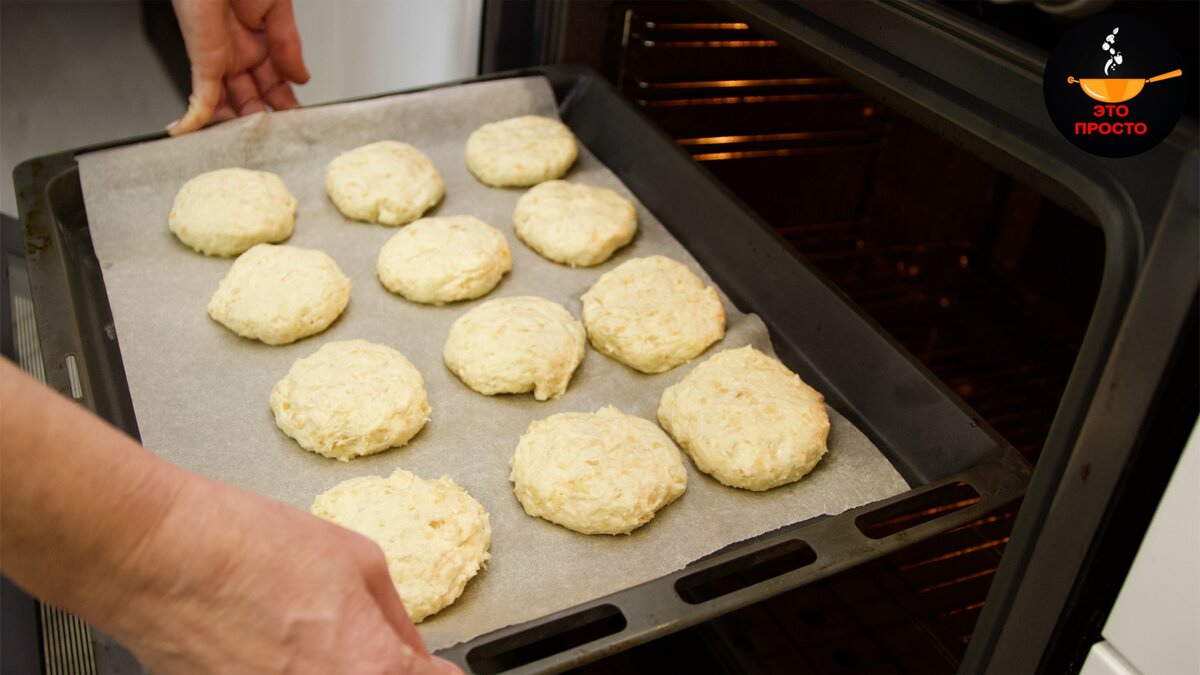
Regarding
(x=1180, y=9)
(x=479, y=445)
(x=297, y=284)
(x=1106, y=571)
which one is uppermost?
(x=1180, y=9)

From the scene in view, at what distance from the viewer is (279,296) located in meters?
1.59

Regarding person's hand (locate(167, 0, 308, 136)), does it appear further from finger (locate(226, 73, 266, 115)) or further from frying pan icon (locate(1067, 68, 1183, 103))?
frying pan icon (locate(1067, 68, 1183, 103))

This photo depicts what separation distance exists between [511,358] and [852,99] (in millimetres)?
1130

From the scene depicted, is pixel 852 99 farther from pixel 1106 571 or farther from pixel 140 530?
pixel 140 530

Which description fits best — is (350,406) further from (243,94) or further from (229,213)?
(243,94)

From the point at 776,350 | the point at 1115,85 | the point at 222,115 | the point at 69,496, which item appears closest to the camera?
the point at 69,496

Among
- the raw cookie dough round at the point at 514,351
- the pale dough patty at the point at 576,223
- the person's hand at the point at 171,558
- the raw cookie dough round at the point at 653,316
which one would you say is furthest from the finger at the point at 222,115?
the person's hand at the point at 171,558

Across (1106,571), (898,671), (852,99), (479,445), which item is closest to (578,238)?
(479,445)

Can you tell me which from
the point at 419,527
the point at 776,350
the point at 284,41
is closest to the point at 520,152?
the point at 284,41

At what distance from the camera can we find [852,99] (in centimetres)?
216

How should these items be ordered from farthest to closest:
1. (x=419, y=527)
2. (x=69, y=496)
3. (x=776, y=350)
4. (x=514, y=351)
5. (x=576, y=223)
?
(x=576, y=223) < (x=776, y=350) < (x=514, y=351) < (x=419, y=527) < (x=69, y=496)

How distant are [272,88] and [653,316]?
104cm

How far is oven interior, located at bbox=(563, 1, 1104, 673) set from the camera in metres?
1.62

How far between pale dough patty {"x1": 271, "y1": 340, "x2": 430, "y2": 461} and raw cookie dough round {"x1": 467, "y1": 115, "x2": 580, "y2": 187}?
0.63 meters
